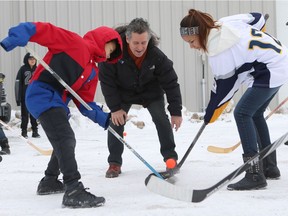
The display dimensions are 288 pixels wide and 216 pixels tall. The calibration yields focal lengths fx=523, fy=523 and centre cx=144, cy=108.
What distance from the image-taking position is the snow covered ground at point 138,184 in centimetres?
281

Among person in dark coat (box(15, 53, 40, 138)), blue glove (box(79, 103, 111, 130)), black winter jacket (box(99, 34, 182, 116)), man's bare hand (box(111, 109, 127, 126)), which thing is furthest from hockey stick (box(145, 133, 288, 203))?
person in dark coat (box(15, 53, 40, 138))

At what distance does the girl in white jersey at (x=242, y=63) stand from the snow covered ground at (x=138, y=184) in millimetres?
383

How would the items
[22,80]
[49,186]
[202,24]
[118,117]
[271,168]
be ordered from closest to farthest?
[202,24] < [49,186] < [271,168] < [118,117] < [22,80]

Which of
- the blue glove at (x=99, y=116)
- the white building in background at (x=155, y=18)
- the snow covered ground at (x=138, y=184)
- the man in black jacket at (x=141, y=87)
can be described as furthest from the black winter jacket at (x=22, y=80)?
the blue glove at (x=99, y=116)

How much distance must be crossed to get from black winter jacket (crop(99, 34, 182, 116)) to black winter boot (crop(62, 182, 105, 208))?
1210mm

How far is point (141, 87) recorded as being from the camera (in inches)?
163

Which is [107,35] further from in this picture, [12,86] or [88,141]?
[12,86]

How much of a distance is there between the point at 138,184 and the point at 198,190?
1.07 meters

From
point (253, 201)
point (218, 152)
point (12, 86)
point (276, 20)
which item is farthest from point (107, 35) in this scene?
point (276, 20)

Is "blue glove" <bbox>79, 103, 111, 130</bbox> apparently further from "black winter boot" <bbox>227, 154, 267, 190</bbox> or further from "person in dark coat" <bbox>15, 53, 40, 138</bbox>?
"person in dark coat" <bbox>15, 53, 40, 138</bbox>

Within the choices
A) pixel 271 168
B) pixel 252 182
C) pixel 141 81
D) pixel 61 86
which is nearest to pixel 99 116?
pixel 61 86

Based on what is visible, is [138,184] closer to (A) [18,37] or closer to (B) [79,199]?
(B) [79,199]

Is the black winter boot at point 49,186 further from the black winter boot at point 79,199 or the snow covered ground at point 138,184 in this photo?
the black winter boot at point 79,199

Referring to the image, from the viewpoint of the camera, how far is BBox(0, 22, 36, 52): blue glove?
2.79m
